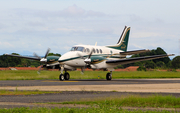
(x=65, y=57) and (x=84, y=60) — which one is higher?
(x=65, y=57)

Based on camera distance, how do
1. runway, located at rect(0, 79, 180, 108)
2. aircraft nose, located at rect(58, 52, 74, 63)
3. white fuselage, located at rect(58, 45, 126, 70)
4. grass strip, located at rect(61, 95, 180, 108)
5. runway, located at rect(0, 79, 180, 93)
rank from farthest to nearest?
white fuselage, located at rect(58, 45, 126, 70) → aircraft nose, located at rect(58, 52, 74, 63) → runway, located at rect(0, 79, 180, 93) → runway, located at rect(0, 79, 180, 108) → grass strip, located at rect(61, 95, 180, 108)

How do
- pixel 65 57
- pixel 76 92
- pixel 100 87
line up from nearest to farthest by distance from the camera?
pixel 76 92, pixel 100 87, pixel 65 57

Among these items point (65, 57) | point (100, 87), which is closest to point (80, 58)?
point (65, 57)

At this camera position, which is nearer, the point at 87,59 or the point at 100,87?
the point at 100,87

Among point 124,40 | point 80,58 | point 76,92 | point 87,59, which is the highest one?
point 124,40

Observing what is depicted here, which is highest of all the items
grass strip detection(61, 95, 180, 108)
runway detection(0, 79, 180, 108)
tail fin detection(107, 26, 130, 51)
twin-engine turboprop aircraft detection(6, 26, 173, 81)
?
tail fin detection(107, 26, 130, 51)

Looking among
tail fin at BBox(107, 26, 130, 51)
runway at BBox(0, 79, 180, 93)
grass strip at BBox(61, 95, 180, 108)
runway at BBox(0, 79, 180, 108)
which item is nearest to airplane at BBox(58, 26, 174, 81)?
tail fin at BBox(107, 26, 130, 51)

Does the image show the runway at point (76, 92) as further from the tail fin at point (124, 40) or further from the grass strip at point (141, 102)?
the tail fin at point (124, 40)

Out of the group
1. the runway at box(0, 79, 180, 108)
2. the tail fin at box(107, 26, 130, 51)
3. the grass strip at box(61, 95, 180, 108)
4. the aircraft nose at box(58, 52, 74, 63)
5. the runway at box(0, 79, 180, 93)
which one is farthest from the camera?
the tail fin at box(107, 26, 130, 51)

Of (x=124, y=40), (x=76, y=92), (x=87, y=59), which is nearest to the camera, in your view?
(x=76, y=92)

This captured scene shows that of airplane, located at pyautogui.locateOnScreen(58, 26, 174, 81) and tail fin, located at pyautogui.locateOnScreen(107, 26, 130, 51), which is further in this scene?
tail fin, located at pyautogui.locateOnScreen(107, 26, 130, 51)

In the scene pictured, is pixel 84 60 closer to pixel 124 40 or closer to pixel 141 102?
pixel 124 40

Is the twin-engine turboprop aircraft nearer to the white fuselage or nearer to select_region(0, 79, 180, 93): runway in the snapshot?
the white fuselage

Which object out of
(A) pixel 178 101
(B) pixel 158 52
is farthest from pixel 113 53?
(B) pixel 158 52
